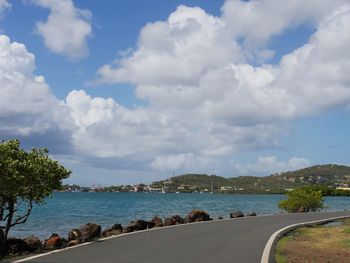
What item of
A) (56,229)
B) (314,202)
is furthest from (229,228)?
(314,202)

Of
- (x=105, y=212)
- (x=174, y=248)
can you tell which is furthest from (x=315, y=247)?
(x=105, y=212)

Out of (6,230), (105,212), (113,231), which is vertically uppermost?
(105,212)

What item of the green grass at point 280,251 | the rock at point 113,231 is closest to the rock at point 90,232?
the rock at point 113,231

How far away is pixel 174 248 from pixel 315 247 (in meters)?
6.79

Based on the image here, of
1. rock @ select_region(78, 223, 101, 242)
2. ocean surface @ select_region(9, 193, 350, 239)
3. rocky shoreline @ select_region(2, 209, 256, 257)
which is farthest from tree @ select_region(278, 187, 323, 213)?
rock @ select_region(78, 223, 101, 242)

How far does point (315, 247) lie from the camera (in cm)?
2173

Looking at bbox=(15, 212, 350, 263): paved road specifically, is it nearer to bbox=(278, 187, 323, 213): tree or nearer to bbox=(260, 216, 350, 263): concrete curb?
bbox=(260, 216, 350, 263): concrete curb

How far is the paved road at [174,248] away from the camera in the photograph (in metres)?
15.9

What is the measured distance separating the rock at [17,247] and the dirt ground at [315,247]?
11.6 metres

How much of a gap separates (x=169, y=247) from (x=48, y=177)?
21.4 ft

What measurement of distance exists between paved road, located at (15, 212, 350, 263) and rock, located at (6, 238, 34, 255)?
4888 millimetres

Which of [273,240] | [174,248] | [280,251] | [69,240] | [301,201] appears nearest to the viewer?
[174,248]

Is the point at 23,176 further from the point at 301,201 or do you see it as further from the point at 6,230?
the point at 301,201

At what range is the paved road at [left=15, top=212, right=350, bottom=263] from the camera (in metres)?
15.9
